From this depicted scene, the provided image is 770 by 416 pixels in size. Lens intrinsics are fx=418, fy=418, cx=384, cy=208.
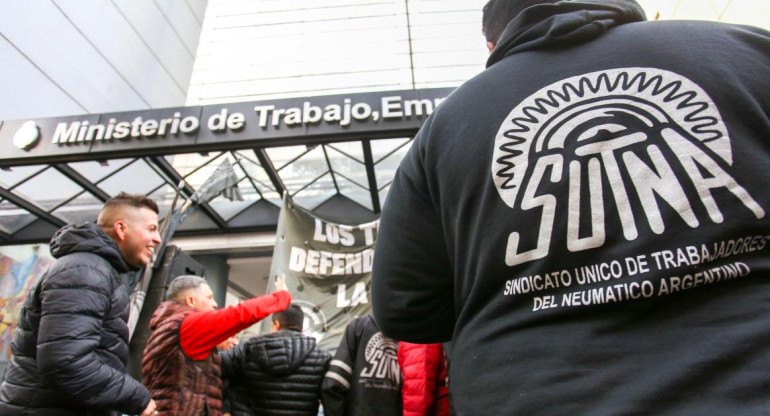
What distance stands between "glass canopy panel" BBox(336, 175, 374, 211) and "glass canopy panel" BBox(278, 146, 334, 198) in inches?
17.6

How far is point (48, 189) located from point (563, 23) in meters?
8.62

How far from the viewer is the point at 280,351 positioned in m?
2.87

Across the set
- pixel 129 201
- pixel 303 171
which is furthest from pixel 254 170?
pixel 129 201

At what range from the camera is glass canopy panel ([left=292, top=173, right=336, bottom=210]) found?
7852mm

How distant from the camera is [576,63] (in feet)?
2.84

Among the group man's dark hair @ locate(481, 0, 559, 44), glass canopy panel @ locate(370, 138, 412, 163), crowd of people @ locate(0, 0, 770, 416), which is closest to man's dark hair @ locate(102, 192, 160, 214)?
crowd of people @ locate(0, 0, 770, 416)

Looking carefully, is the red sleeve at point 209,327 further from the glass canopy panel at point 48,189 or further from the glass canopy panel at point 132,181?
the glass canopy panel at point 132,181

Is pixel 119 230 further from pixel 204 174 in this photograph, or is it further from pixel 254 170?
pixel 204 174

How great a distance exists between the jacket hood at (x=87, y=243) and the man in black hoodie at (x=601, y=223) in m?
1.82

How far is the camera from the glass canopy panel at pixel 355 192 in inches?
308

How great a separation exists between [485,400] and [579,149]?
0.47 metres

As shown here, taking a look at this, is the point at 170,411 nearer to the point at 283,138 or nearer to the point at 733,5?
the point at 283,138

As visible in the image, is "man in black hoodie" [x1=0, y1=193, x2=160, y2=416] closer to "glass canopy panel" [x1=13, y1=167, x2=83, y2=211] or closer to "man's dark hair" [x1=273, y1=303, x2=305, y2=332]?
"man's dark hair" [x1=273, y1=303, x2=305, y2=332]

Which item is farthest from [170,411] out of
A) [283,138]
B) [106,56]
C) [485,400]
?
[106,56]
